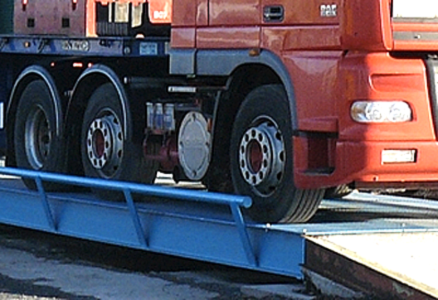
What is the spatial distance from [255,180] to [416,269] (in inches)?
67.6

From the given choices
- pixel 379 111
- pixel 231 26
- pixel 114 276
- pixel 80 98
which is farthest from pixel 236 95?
pixel 80 98

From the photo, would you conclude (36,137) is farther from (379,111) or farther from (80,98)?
(379,111)

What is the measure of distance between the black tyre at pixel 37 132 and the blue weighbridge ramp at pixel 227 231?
20.8 inches

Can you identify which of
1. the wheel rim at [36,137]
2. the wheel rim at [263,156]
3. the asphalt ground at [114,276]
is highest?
the wheel rim at [263,156]

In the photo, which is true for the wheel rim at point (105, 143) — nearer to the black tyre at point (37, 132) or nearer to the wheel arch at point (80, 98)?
the wheel arch at point (80, 98)

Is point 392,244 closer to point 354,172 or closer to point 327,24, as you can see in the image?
point 354,172

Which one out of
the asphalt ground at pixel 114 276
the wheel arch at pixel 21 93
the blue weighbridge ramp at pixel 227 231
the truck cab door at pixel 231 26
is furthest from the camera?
the wheel arch at pixel 21 93

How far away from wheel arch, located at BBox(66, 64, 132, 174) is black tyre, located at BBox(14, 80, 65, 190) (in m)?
0.13

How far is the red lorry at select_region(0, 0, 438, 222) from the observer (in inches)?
353

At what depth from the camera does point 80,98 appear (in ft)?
40.7

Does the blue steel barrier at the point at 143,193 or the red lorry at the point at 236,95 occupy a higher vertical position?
the red lorry at the point at 236,95

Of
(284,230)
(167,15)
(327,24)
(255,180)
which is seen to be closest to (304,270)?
(284,230)

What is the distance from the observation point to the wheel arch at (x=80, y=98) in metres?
11.9

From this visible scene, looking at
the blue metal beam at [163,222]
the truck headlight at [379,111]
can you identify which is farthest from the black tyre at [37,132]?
the truck headlight at [379,111]
